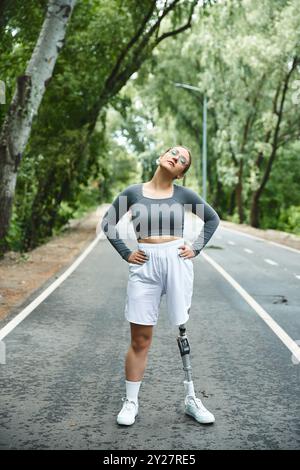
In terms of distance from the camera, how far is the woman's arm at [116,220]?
4.86 metres

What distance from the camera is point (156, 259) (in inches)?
185

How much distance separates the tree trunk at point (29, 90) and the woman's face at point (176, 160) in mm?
9203

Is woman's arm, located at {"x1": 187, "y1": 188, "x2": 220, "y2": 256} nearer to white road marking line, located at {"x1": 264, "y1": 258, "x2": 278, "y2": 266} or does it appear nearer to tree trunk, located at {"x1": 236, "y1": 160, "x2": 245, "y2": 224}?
white road marking line, located at {"x1": 264, "y1": 258, "x2": 278, "y2": 266}

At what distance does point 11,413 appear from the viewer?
198 inches

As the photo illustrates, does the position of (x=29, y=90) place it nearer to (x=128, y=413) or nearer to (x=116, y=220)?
(x=116, y=220)

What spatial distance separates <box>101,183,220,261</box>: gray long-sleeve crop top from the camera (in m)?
4.72

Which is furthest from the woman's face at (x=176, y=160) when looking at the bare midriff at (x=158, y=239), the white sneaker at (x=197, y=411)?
the white sneaker at (x=197, y=411)

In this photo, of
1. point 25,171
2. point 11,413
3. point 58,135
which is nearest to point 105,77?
point 58,135

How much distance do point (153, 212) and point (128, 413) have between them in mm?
1366

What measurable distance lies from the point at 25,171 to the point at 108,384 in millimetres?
14287

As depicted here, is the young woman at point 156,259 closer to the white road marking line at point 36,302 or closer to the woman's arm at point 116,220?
the woman's arm at point 116,220

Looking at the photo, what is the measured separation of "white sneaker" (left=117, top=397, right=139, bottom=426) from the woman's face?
159 cm

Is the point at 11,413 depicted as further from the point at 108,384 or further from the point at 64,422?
the point at 108,384

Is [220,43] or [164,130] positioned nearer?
[220,43]
